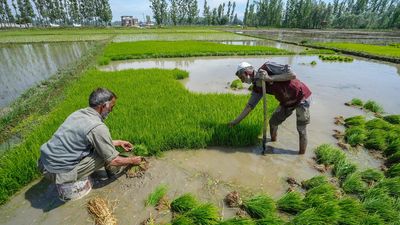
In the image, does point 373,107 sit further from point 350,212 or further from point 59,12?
point 59,12

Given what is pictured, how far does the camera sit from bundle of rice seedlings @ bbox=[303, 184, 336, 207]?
2.33 metres

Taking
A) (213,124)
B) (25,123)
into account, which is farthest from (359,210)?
(25,123)

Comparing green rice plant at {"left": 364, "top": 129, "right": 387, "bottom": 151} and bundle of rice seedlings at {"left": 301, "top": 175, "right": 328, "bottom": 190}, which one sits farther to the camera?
green rice plant at {"left": 364, "top": 129, "right": 387, "bottom": 151}

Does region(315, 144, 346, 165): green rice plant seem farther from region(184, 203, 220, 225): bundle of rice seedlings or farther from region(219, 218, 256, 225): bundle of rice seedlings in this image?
region(184, 203, 220, 225): bundle of rice seedlings

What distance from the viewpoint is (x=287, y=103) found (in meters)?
3.22

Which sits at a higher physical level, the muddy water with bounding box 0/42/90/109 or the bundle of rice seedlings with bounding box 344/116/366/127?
the bundle of rice seedlings with bounding box 344/116/366/127

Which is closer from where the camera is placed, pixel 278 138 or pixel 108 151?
pixel 108 151

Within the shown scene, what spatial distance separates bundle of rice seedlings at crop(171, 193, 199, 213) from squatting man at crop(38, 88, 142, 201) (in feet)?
2.30

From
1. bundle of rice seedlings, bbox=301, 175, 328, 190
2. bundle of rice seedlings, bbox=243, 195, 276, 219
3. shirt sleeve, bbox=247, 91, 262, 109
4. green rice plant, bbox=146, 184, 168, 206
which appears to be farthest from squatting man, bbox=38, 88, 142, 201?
bundle of rice seedlings, bbox=301, 175, 328, 190

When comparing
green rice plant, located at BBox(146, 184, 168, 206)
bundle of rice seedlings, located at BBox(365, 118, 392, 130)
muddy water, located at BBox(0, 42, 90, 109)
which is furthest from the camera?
muddy water, located at BBox(0, 42, 90, 109)

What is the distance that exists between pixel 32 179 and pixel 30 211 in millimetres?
563

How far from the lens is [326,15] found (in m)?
53.5

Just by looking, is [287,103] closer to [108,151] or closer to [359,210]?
[359,210]

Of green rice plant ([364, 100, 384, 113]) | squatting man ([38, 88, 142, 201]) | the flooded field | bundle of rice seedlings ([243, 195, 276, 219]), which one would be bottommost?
the flooded field
